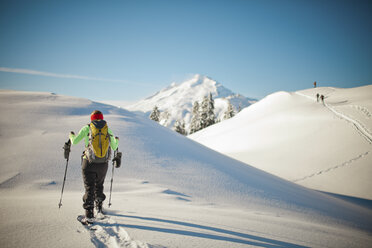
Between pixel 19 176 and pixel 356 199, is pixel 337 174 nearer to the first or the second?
pixel 356 199

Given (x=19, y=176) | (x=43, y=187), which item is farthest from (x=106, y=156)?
(x=19, y=176)

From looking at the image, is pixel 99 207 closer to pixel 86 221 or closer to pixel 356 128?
pixel 86 221

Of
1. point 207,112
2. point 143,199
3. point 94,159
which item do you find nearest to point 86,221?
point 94,159

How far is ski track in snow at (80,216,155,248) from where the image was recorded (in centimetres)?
300

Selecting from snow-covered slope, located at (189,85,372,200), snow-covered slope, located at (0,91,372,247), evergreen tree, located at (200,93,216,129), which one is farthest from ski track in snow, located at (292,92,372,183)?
evergreen tree, located at (200,93,216,129)

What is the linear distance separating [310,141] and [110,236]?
24.3m

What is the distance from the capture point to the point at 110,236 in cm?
321

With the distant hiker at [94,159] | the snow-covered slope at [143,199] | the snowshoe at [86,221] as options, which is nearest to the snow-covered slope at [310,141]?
the snow-covered slope at [143,199]

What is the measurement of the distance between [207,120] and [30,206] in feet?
162

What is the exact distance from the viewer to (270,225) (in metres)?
4.83

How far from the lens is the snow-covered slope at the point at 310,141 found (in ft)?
53.1

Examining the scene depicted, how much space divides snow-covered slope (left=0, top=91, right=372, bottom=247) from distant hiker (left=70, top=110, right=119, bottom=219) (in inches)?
17.4

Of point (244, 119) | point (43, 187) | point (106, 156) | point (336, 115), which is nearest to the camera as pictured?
point (106, 156)

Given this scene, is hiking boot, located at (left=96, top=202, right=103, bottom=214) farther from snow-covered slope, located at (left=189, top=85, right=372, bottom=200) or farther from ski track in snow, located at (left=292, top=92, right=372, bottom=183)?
ski track in snow, located at (left=292, top=92, right=372, bottom=183)
